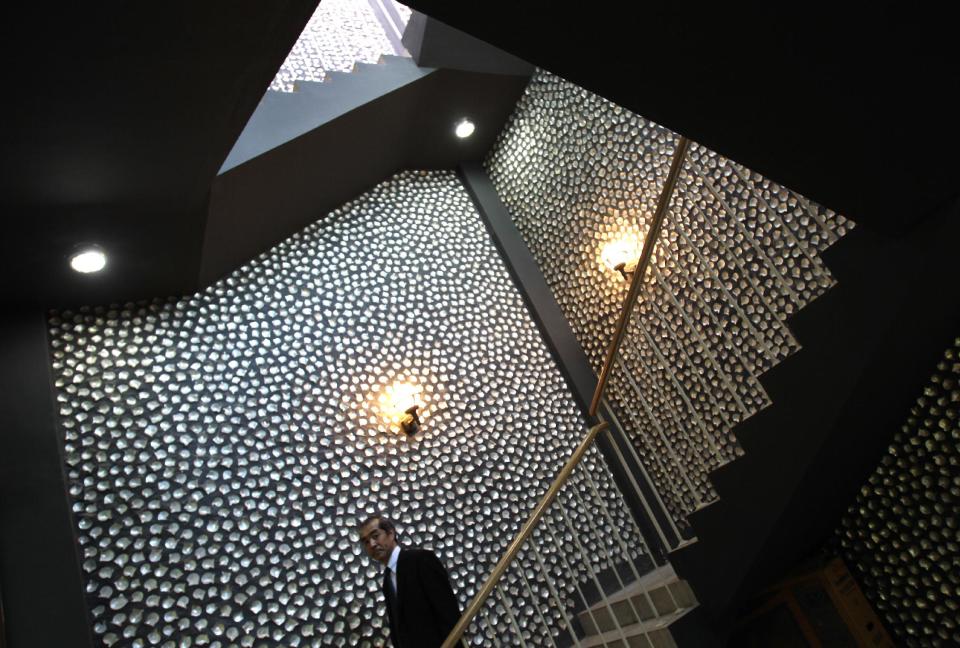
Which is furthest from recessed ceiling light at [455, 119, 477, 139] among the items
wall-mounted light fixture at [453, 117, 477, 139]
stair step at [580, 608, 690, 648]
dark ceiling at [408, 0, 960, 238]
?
stair step at [580, 608, 690, 648]

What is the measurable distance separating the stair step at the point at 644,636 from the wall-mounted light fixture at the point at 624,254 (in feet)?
7.36

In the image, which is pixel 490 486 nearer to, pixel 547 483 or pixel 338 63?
pixel 547 483

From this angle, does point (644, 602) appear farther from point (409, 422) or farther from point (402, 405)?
point (402, 405)

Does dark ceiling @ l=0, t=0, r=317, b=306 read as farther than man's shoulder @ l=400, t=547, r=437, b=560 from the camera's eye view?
No

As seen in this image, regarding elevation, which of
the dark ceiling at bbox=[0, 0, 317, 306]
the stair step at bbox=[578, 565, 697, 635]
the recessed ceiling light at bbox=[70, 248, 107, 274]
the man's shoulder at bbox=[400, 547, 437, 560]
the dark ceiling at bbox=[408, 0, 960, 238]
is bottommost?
the stair step at bbox=[578, 565, 697, 635]

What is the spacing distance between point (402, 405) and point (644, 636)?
77.4 inches

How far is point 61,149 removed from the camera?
2895mm

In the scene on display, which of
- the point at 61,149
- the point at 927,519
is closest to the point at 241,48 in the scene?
the point at 61,149

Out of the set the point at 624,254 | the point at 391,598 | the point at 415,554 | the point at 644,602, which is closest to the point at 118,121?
the point at 415,554

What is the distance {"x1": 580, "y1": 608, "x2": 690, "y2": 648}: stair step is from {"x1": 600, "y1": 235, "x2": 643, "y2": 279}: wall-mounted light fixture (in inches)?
88.3

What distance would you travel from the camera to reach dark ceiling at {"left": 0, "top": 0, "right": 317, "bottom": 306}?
242cm

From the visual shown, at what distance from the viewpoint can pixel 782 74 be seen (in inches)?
73.5

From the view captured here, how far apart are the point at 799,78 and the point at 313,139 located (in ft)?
10.9

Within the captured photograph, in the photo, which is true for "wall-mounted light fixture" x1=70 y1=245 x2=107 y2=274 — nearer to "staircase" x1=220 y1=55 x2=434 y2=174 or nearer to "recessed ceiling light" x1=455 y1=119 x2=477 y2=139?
"staircase" x1=220 y1=55 x2=434 y2=174
